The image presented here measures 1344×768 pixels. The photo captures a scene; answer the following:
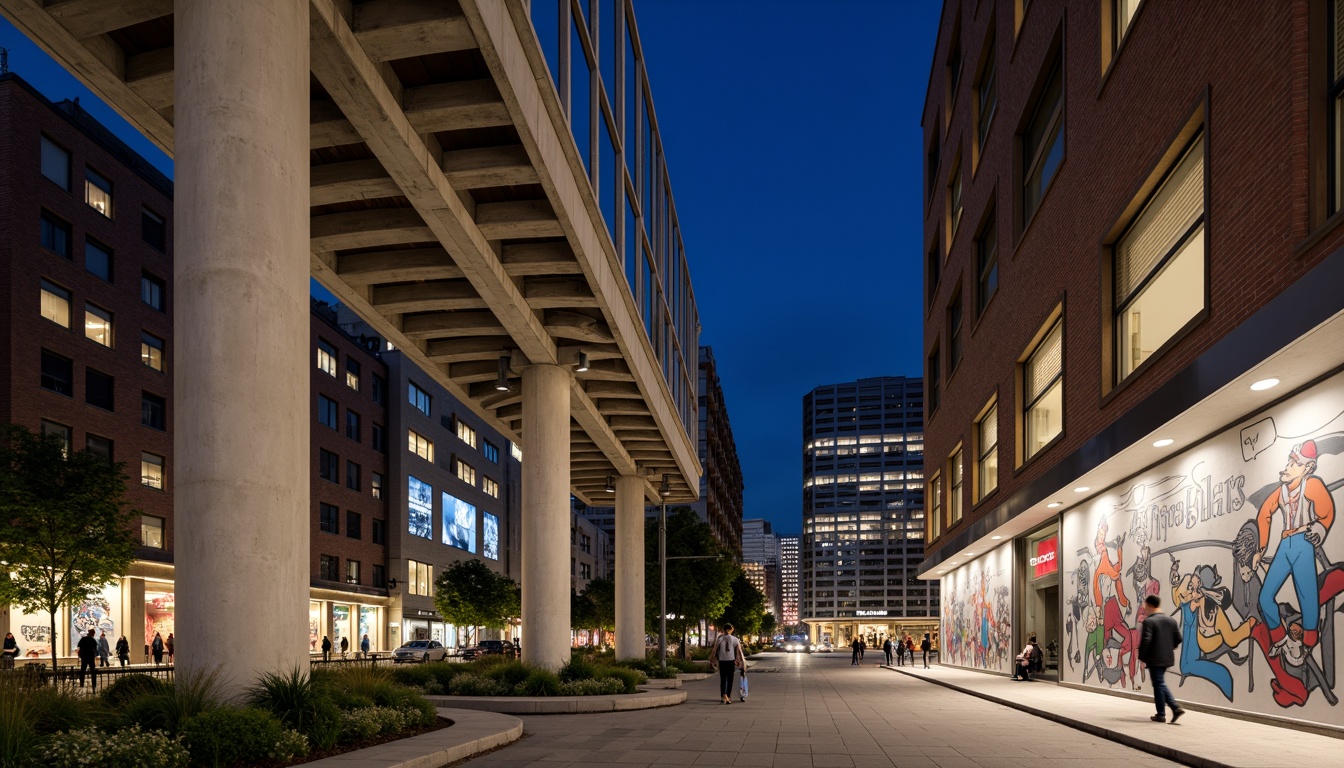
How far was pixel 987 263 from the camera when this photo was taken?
3459 cm

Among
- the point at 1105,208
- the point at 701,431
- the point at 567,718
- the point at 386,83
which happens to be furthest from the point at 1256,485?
the point at 701,431

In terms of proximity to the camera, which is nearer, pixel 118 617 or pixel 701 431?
pixel 118 617

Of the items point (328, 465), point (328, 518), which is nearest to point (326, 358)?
point (328, 465)

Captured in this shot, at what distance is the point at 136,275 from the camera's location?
4641 centimetres

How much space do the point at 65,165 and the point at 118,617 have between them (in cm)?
1890

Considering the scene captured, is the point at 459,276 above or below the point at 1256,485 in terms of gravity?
above

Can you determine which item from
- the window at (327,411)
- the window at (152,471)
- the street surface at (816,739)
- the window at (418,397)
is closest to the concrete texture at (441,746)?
the street surface at (816,739)

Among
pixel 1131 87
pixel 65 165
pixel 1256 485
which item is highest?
pixel 65 165

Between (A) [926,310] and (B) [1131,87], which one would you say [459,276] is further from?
(A) [926,310]

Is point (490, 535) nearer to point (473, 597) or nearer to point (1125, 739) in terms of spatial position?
point (473, 597)

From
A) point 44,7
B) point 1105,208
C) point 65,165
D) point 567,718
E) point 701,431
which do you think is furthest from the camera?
point 701,431

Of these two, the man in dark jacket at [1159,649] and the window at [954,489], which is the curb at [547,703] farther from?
the window at [954,489]

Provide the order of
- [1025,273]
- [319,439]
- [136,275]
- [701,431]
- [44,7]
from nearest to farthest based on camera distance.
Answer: [44,7] → [1025,273] → [136,275] → [319,439] → [701,431]

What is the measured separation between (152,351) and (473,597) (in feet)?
87.0
